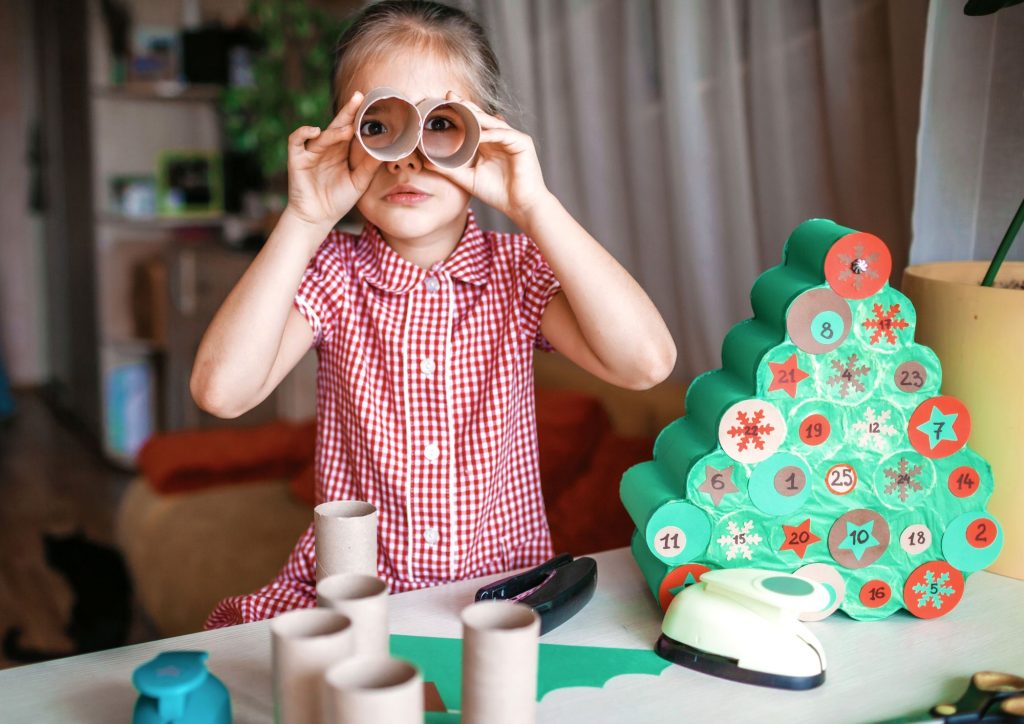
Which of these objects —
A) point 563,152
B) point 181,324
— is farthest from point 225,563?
point 181,324

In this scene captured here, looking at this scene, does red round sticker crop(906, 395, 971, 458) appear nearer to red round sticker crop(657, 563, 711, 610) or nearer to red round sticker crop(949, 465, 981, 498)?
red round sticker crop(949, 465, 981, 498)

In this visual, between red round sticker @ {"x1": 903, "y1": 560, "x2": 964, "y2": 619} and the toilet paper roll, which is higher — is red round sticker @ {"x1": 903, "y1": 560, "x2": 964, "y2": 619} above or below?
below

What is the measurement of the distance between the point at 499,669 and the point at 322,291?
2.10ft

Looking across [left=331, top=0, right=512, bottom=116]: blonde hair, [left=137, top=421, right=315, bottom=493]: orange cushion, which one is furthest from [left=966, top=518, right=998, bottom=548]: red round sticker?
[left=137, top=421, right=315, bottom=493]: orange cushion

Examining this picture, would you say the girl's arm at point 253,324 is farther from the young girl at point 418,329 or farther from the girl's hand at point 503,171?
the girl's hand at point 503,171

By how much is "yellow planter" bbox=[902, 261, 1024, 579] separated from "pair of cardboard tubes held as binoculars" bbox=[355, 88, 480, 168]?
530 mm

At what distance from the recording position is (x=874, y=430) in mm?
959

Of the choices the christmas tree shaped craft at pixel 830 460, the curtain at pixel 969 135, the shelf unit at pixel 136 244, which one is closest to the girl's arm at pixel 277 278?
the christmas tree shaped craft at pixel 830 460

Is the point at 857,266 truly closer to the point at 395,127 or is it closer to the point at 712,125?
the point at 395,127

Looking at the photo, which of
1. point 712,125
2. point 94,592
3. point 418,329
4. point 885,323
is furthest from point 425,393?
point 94,592

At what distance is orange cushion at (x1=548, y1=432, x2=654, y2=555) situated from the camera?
1.73 meters

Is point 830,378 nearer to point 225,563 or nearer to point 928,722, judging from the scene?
point 928,722

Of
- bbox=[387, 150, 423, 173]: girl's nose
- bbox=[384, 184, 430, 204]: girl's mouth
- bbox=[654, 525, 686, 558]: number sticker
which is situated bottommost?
bbox=[654, 525, 686, 558]: number sticker

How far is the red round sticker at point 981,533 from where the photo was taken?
98cm
